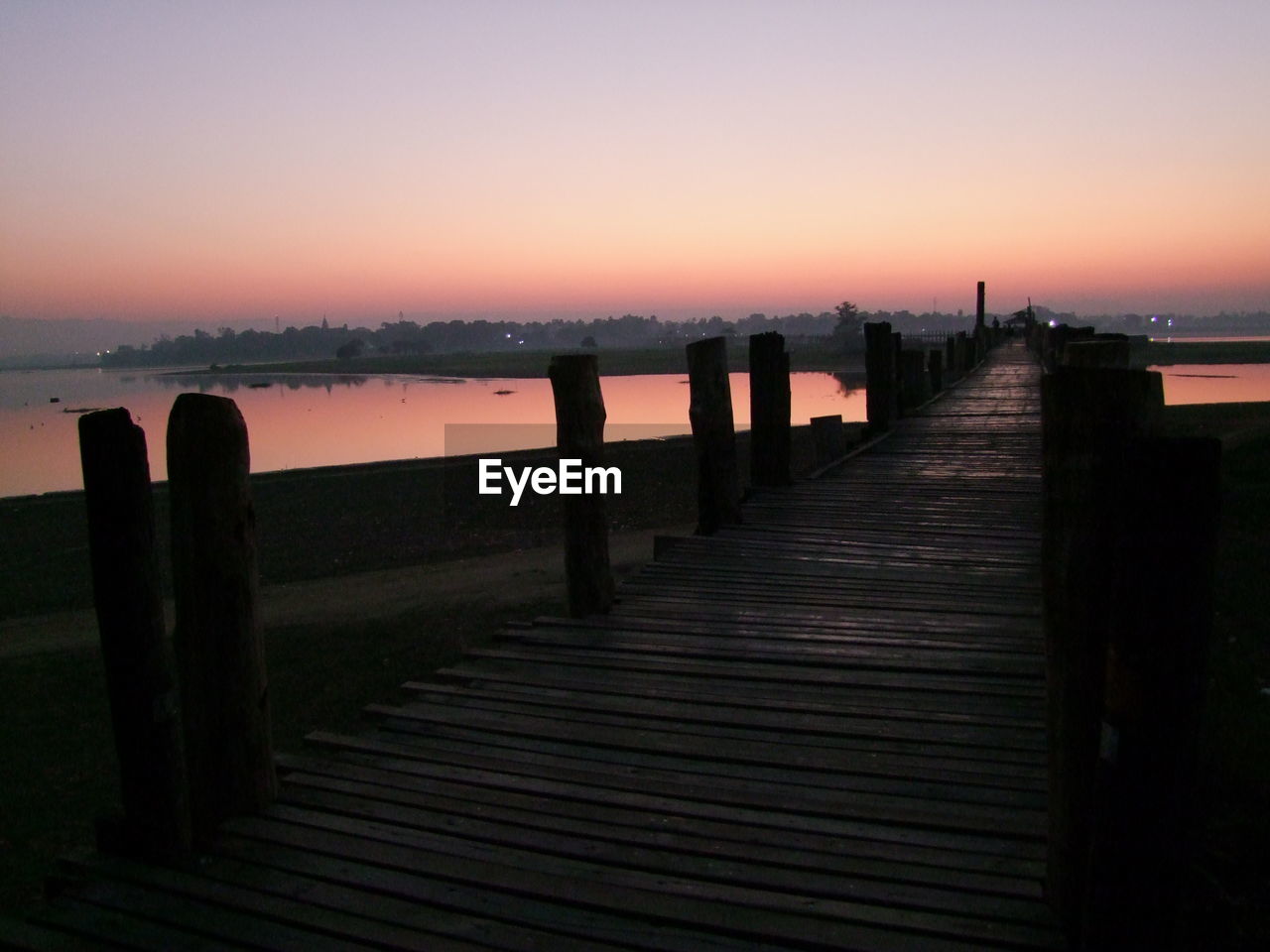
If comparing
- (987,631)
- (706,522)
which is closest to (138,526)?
(987,631)

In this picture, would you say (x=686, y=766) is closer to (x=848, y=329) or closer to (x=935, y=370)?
(x=935, y=370)

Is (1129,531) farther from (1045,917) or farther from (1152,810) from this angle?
(1045,917)

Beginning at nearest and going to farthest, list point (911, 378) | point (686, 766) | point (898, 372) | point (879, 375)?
point (686, 766) < point (879, 375) < point (898, 372) < point (911, 378)

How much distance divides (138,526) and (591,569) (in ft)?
9.51

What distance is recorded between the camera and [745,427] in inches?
1556

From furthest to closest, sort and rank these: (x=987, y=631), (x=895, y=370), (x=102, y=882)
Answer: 1. (x=895, y=370)
2. (x=987, y=631)
3. (x=102, y=882)

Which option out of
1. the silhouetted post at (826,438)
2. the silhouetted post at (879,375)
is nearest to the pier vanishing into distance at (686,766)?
the silhouetted post at (826,438)

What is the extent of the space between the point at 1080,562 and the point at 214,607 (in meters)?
2.63

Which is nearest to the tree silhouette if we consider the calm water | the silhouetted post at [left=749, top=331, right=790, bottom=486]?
the calm water

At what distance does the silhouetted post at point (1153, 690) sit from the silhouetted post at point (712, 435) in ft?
17.3

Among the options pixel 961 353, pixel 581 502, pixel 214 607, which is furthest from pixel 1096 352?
pixel 961 353

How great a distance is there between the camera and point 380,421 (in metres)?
54.1

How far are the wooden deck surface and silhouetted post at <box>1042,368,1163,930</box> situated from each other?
282 mm

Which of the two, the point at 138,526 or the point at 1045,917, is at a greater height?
the point at 138,526
